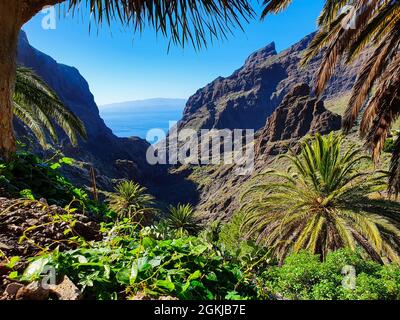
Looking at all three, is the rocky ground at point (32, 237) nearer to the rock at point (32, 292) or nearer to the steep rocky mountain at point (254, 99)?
the rock at point (32, 292)

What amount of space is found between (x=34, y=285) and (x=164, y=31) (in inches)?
98.3

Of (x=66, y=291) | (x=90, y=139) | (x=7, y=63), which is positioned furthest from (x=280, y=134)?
(x=66, y=291)

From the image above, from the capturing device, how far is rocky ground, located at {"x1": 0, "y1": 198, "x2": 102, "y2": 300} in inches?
54.8

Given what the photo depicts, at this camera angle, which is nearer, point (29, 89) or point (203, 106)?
point (29, 89)

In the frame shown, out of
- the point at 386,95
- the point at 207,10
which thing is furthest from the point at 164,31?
the point at 386,95

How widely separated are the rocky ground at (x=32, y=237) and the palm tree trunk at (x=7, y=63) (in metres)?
1.33

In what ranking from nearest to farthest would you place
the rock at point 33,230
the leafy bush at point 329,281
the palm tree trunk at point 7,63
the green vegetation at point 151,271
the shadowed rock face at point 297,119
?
the green vegetation at point 151,271 < the rock at point 33,230 < the leafy bush at point 329,281 < the palm tree trunk at point 7,63 < the shadowed rock face at point 297,119

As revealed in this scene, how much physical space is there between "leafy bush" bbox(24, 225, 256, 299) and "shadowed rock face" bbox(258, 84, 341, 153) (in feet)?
257

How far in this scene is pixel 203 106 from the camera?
644 feet

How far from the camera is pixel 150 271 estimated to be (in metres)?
1.57

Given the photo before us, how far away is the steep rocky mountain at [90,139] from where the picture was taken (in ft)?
326

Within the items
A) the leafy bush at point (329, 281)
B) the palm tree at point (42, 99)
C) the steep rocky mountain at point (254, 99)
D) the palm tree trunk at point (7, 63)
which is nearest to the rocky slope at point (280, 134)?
the palm tree at point (42, 99)

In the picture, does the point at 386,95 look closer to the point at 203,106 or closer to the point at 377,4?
the point at 377,4

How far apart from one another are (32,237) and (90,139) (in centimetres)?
12238
